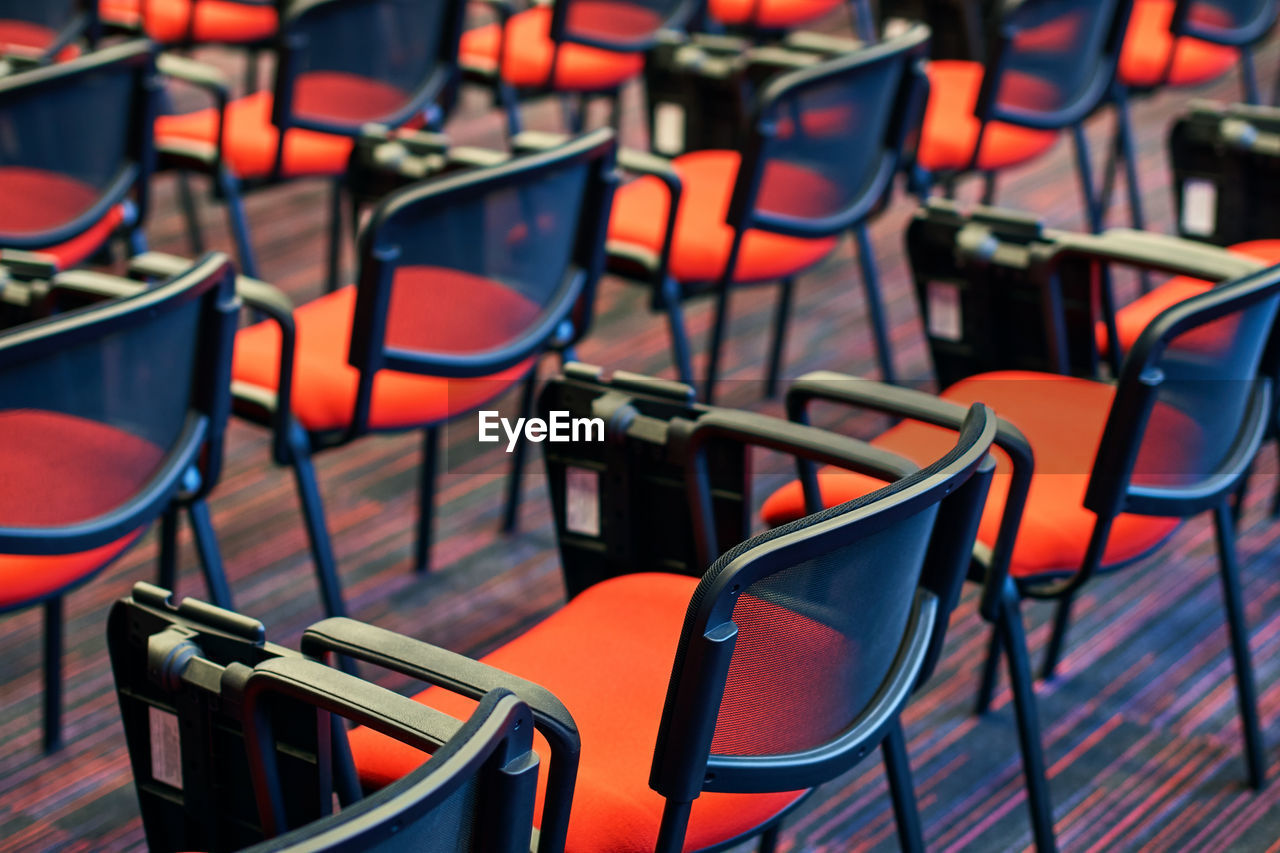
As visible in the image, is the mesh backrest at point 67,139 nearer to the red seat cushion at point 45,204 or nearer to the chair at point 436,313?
the red seat cushion at point 45,204

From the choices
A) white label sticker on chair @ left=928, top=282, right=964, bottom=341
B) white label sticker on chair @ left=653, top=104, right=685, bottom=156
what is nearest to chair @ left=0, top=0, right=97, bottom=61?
white label sticker on chair @ left=653, top=104, right=685, bottom=156

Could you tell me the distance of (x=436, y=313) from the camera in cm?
235

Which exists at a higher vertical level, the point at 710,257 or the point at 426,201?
the point at 426,201

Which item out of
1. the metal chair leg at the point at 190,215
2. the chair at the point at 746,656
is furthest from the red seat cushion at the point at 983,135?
the metal chair leg at the point at 190,215

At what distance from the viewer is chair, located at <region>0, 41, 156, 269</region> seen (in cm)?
279

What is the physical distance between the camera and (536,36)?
421 centimetres

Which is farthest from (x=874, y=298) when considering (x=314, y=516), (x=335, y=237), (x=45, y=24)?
(x=45, y=24)

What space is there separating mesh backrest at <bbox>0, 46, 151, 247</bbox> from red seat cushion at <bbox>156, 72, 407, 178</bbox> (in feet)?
1.33

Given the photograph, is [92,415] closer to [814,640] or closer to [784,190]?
[814,640]

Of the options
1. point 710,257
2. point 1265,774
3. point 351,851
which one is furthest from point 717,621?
point 710,257

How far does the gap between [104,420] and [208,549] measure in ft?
1.53

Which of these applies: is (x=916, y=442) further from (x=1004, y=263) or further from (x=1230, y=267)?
(x=1230, y=267)

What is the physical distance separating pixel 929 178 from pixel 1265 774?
5.36 feet

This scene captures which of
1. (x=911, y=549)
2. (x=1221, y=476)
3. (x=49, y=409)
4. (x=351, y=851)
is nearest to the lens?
(x=351, y=851)
